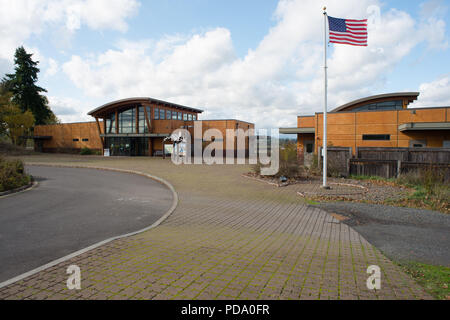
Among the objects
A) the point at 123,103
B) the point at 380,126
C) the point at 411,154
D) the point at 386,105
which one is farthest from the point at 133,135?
the point at 411,154

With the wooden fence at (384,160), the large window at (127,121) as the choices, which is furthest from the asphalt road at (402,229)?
the large window at (127,121)

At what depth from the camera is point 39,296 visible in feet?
10.2

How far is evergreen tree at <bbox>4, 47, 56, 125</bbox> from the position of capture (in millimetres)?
52947

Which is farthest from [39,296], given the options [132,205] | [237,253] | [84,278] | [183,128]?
[183,128]

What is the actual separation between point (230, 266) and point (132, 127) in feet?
143

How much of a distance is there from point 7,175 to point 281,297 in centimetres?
1414

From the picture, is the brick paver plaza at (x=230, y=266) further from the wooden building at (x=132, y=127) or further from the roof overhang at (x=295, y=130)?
the wooden building at (x=132, y=127)

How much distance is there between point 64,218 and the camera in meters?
7.27

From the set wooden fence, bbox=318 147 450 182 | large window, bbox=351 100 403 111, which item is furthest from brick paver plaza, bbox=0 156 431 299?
large window, bbox=351 100 403 111

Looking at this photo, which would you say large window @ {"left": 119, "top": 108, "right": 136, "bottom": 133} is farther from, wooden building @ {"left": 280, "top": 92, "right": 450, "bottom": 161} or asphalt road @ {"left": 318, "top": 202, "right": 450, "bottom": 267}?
asphalt road @ {"left": 318, "top": 202, "right": 450, "bottom": 267}

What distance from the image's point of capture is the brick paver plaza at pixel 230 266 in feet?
10.5

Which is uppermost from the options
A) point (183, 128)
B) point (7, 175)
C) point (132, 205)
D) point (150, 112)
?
point (150, 112)
